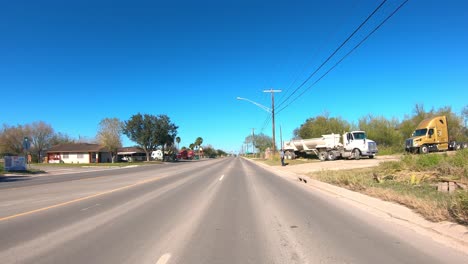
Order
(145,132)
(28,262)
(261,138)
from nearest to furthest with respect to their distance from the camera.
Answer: (28,262), (145,132), (261,138)

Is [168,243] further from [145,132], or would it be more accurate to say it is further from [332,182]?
[145,132]

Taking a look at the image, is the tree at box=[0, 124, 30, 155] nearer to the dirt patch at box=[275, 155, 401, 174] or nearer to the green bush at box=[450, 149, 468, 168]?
the dirt patch at box=[275, 155, 401, 174]

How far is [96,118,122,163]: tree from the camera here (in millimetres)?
76625

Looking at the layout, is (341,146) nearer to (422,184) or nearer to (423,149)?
(423,149)

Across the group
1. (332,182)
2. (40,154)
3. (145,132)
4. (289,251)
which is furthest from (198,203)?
(40,154)

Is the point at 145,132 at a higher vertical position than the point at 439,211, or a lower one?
higher

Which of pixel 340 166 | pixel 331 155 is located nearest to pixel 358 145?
pixel 331 155

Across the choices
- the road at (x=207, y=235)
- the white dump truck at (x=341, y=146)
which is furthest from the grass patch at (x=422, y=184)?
the white dump truck at (x=341, y=146)

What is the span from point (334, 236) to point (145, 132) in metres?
78.2

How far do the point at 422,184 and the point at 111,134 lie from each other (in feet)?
234

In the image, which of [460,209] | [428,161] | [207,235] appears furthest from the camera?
[428,161]

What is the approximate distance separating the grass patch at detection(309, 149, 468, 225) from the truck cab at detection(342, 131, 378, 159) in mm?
19553

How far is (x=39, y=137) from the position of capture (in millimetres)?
87125

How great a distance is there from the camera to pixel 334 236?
7074 mm
